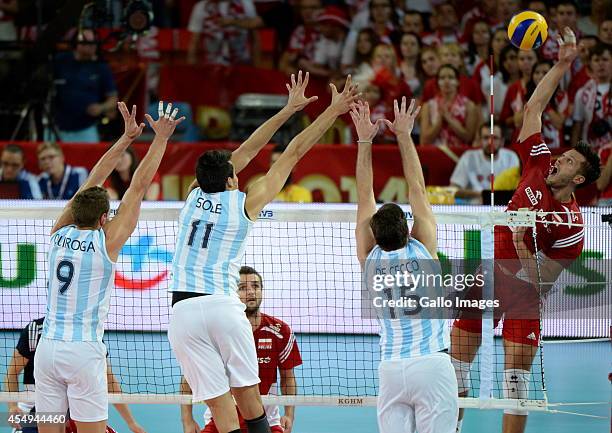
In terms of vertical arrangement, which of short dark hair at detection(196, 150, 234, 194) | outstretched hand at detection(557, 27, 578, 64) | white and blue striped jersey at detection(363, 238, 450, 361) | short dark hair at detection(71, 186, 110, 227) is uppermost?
→ outstretched hand at detection(557, 27, 578, 64)

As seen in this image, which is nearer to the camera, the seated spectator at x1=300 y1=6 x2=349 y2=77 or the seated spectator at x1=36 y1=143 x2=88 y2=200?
the seated spectator at x1=36 y1=143 x2=88 y2=200

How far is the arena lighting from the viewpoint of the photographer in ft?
52.6

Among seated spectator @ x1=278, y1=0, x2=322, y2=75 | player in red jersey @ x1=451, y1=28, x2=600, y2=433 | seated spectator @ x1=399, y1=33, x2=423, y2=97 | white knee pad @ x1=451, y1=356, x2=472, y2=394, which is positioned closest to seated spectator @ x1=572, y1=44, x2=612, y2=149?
seated spectator @ x1=399, y1=33, x2=423, y2=97

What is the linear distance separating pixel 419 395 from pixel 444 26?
1090cm

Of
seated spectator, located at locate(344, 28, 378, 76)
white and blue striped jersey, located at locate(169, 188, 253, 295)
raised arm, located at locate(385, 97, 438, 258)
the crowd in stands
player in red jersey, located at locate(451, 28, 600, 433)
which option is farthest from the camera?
seated spectator, located at locate(344, 28, 378, 76)

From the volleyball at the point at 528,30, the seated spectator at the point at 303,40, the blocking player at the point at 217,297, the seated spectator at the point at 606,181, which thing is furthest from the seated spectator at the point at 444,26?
the blocking player at the point at 217,297

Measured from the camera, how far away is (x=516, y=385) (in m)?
8.43

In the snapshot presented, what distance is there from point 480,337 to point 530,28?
275 centimetres

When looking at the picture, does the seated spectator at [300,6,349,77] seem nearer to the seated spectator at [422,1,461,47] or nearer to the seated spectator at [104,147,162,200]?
the seated spectator at [422,1,461,47]

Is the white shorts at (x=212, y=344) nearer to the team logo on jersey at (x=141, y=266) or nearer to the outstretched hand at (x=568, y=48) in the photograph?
the outstretched hand at (x=568, y=48)

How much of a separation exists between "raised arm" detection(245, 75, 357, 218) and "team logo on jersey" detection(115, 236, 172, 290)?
449 cm

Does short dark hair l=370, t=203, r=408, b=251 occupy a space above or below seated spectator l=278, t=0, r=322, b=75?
below

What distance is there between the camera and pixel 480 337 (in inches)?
338

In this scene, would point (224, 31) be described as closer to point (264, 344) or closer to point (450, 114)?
point (450, 114)
